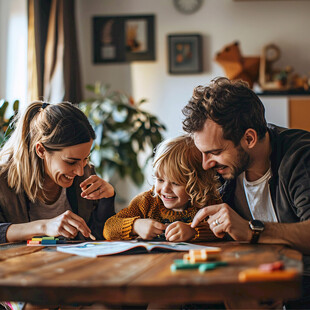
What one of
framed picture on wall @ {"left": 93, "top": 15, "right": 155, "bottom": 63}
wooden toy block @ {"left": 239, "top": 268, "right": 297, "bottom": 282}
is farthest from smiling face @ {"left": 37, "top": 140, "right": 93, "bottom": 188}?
framed picture on wall @ {"left": 93, "top": 15, "right": 155, "bottom": 63}

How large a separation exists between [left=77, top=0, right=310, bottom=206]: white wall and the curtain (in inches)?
22.4

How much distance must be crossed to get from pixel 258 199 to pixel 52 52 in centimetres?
231

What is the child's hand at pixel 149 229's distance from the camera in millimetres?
1719

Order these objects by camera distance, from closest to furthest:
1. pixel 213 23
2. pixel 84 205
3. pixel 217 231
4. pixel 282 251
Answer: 1. pixel 282 251
2. pixel 217 231
3. pixel 84 205
4. pixel 213 23

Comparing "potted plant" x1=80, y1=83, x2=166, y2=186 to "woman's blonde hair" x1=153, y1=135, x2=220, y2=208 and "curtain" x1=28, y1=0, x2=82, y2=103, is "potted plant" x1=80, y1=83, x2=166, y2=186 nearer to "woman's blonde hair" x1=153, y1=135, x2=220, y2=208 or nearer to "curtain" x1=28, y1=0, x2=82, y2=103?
"curtain" x1=28, y1=0, x2=82, y2=103

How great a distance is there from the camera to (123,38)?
4.66m

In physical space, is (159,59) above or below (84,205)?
above

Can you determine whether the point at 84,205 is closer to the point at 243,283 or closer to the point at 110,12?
the point at 243,283

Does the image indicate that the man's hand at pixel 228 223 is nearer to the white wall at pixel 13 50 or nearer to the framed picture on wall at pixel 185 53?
the white wall at pixel 13 50

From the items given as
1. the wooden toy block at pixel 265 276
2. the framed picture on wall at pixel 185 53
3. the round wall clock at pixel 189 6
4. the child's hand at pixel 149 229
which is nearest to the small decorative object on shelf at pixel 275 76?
the framed picture on wall at pixel 185 53

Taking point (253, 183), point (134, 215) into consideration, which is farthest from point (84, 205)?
point (253, 183)

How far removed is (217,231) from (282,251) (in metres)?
0.22

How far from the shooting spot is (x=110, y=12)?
465 cm

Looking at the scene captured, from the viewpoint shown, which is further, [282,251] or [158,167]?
[158,167]
